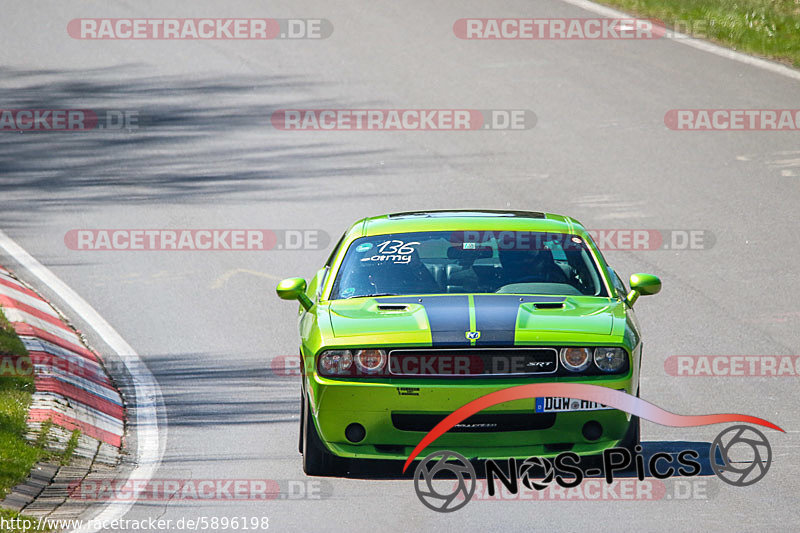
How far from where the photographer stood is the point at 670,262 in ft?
49.4

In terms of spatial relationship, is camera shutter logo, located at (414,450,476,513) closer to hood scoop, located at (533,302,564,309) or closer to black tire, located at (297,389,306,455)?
black tire, located at (297,389,306,455)

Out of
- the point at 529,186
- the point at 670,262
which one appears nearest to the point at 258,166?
the point at 529,186

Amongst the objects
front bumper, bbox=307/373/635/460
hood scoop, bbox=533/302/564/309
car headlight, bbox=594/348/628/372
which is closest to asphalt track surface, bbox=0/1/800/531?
front bumper, bbox=307/373/635/460

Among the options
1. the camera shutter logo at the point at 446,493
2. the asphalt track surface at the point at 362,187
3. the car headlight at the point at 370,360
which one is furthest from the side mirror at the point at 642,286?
the car headlight at the point at 370,360

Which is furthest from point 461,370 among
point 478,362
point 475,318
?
point 475,318

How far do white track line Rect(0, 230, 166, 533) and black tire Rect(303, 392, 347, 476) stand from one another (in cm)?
127

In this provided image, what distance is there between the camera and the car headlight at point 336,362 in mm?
7820

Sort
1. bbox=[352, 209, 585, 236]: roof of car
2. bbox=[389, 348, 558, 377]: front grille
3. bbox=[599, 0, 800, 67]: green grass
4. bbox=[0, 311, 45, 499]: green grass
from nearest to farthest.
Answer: bbox=[389, 348, 558, 377]: front grille
bbox=[0, 311, 45, 499]: green grass
bbox=[352, 209, 585, 236]: roof of car
bbox=[599, 0, 800, 67]: green grass

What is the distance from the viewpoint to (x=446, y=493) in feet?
27.0

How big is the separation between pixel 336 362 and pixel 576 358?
1474 mm

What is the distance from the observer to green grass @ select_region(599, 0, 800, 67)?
2241cm

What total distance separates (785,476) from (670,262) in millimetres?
6743

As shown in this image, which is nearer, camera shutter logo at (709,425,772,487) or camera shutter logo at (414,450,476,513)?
camera shutter logo at (414,450,476,513)

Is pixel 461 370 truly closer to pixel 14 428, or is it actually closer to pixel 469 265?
pixel 469 265
